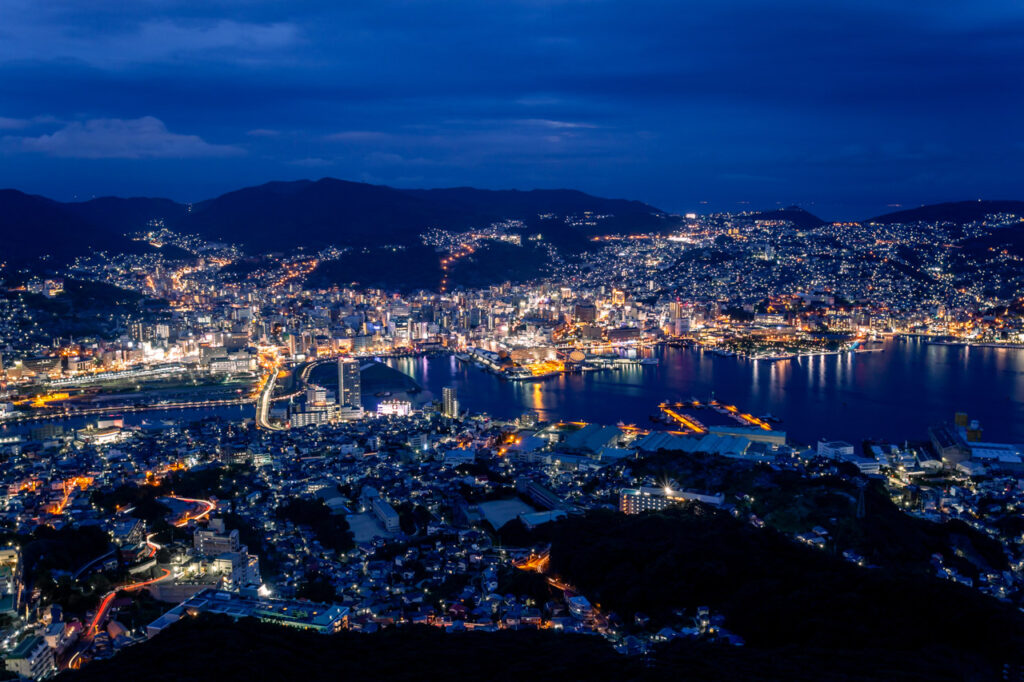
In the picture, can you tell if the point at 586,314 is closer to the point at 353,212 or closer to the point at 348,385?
the point at 348,385

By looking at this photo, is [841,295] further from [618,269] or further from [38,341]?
[38,341]

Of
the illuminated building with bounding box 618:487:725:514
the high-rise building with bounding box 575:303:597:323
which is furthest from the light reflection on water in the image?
the high-rise building with bounding box 575:303:597:323

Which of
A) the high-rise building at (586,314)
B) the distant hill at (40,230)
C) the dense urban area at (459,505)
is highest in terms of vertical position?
the distant hill at (40,230)

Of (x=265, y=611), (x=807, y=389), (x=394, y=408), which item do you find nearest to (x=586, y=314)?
(x=807, y=389)

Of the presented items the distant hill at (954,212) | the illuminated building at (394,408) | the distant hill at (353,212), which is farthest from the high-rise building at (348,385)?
the distant hill at (954,212)

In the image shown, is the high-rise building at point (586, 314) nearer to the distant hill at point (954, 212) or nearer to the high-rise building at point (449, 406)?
the high-rise building at point (449, 406)

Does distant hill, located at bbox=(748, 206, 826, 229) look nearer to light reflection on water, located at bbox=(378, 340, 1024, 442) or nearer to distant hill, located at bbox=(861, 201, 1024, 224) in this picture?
distant hill, located at bbox=(861, 201, 1024, 224)
